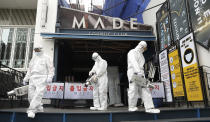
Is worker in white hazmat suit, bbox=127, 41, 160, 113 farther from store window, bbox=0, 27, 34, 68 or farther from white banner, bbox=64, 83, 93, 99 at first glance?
store window, bbox=0, 27, 34, 68

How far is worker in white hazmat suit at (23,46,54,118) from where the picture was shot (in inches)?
167

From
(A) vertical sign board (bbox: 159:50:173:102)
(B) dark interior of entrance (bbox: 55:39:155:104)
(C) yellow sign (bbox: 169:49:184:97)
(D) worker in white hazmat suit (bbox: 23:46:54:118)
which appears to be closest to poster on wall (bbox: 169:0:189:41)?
(C) yellow sign (bbox: 169:49:184:97)

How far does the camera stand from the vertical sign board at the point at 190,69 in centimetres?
550

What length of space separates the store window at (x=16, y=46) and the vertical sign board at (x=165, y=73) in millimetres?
7889

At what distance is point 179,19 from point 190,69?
6.95 feet

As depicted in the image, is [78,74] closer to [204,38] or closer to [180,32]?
[180,32]

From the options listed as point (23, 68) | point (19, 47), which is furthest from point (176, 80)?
point (19, 47)

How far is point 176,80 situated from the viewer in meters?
6.69

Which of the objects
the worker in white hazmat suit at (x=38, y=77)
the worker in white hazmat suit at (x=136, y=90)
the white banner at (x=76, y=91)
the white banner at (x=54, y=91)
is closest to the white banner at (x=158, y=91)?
the white banner at (x=76, y=91)

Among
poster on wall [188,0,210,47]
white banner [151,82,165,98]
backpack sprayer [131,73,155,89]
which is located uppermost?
poster on wall [188,0,210,47]

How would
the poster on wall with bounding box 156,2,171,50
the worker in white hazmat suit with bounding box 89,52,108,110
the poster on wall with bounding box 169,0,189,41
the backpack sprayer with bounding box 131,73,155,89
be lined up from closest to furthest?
the backpack sprayer with bounding box 131,73,155,89 < the worker in white hazmat suit with bounding box 89,52,108,110 < the poster on wall with bounding box 169,0,189,41 < the poster on wall with bounding box 156,2,171,50

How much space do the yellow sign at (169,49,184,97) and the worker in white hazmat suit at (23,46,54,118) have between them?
15.5 feet

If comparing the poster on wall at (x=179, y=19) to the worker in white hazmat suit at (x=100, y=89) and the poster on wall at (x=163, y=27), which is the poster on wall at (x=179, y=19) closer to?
the poster on wall at (x=163, y=27)

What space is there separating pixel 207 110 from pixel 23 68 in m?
9.69
